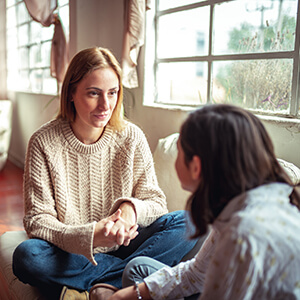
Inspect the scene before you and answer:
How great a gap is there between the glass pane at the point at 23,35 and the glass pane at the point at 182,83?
260 cm

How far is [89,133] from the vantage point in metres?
1.52

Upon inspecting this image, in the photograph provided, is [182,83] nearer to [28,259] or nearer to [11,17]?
[28,259]

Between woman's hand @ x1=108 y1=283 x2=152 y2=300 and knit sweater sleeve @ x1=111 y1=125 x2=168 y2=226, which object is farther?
knit sweater sleeve @ x1=111 y1=125 x2=168 y2=226

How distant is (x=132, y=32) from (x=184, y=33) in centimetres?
31

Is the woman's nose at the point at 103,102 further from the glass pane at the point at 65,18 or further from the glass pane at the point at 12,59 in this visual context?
the glass pane at the point at 12,59

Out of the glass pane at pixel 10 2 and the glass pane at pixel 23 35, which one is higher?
the glass pane at pixel 10 2

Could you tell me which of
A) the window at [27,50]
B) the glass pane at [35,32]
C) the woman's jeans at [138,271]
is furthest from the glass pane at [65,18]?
the woman's jeans at [138,271]

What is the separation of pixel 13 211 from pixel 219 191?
2.57m

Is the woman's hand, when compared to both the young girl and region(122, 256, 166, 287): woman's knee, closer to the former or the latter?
region(122, 256, 166, 287): woman's knee

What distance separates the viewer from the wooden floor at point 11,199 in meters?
2.76

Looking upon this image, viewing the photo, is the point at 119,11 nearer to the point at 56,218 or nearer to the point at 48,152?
the point at 48,152

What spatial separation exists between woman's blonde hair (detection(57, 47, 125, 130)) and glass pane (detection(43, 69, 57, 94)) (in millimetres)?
2521

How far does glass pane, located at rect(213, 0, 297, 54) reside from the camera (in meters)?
1.65

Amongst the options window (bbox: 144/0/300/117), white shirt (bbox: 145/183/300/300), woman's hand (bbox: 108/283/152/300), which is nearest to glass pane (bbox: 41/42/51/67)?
window (bbox: 144/0/300/117)
